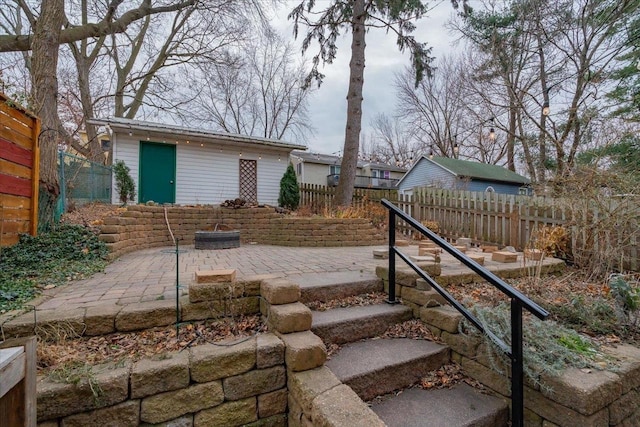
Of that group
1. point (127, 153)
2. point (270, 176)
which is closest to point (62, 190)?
point (127, 153)

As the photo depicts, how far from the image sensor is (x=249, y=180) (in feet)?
32.2

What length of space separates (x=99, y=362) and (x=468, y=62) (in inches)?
653

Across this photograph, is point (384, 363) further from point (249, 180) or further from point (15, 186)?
point (249, 180)

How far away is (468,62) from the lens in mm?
13500

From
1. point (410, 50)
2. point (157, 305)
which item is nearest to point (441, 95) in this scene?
point (410, 50)

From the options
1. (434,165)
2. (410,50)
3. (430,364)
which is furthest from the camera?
(434,165)

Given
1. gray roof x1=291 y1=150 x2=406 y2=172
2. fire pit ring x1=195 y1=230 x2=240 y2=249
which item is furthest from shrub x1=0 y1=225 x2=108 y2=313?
gray roof x1=291 y1=150 x2=406 y2=172

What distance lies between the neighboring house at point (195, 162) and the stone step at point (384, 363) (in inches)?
324

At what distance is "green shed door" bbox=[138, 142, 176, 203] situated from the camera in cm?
846

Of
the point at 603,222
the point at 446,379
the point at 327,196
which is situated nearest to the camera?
the point at 446,379

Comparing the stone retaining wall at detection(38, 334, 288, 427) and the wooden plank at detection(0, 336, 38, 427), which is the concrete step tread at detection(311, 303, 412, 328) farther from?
the wooden plank at detection(0, 336, 38, 427)

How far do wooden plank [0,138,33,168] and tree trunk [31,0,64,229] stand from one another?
68cm

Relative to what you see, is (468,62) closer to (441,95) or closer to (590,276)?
(441,95)

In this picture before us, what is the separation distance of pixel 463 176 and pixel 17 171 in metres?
17.0
